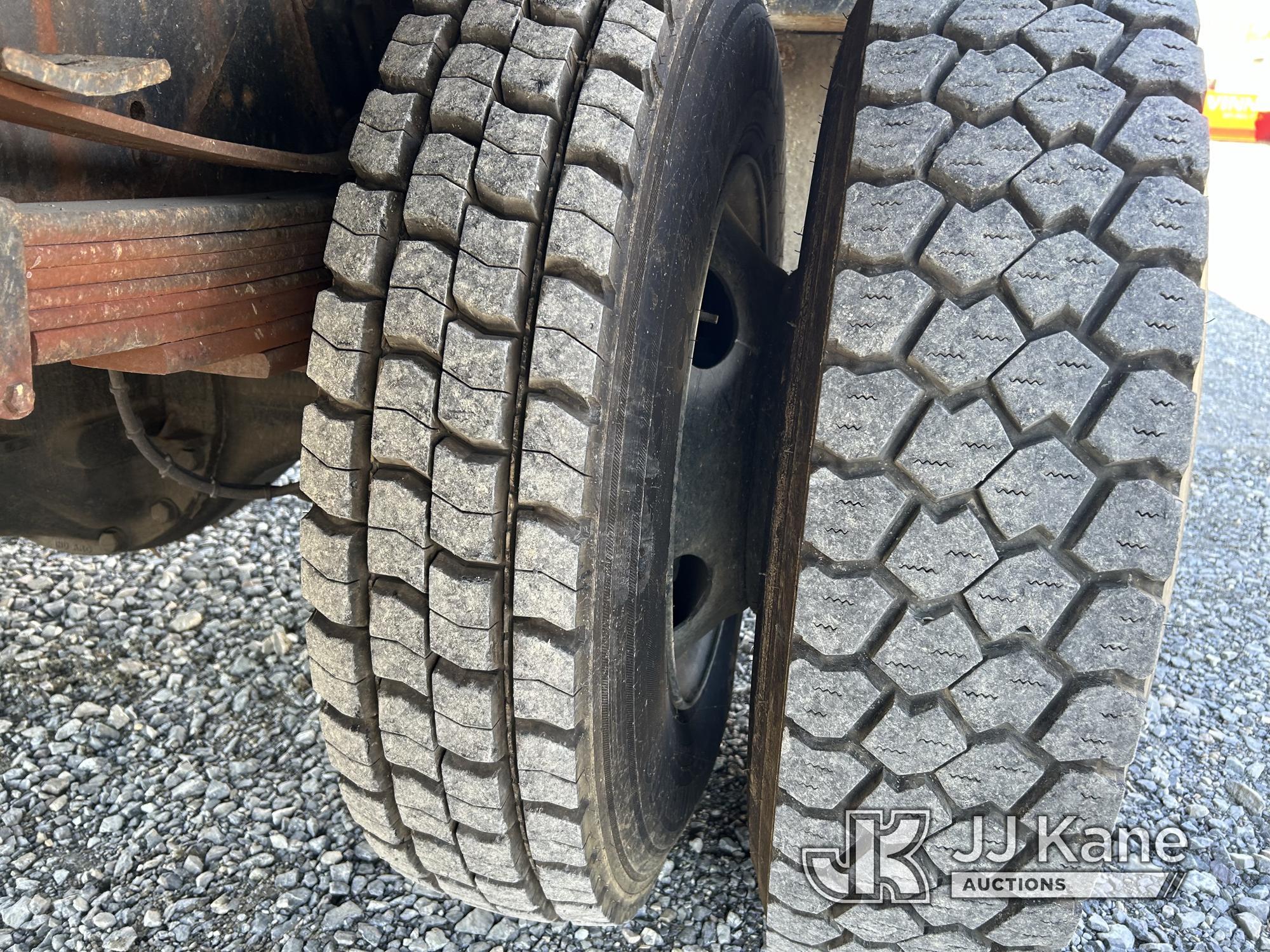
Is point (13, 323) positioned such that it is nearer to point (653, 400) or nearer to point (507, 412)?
point (507, 412)

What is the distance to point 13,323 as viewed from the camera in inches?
36.1

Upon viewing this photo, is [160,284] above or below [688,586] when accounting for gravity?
above

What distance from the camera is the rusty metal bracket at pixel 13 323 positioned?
90 centimetres

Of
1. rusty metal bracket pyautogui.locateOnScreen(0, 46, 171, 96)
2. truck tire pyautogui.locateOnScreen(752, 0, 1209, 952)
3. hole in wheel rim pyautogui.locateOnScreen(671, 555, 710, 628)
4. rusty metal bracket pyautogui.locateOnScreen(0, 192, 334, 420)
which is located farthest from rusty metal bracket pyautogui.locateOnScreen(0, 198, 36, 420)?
hole in wheel rim pyautogui.locateOnScreen(671, 555, 710, 628)

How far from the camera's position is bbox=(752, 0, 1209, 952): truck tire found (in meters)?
1.18

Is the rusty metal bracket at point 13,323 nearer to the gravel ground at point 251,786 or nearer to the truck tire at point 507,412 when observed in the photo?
the truck tire at point 507,412

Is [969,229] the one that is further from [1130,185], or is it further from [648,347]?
[648,347]

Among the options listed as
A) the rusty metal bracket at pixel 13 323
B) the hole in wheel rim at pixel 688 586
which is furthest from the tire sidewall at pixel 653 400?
the rusty metal bracket at pixel 13 323

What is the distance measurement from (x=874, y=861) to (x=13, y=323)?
120 centimetres

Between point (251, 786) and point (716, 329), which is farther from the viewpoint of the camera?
point (251, 786)

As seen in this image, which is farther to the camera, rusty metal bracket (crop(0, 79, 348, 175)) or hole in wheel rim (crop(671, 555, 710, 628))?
hole in wheel rim (crop(671, 555, 710, 628))

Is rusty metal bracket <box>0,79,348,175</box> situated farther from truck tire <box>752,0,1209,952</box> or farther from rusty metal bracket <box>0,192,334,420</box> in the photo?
truck tire <box>752,0,1209,952</box>

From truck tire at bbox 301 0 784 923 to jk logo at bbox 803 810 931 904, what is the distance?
315 millimetres

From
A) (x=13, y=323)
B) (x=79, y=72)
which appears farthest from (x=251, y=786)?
(x=79, y=72)
